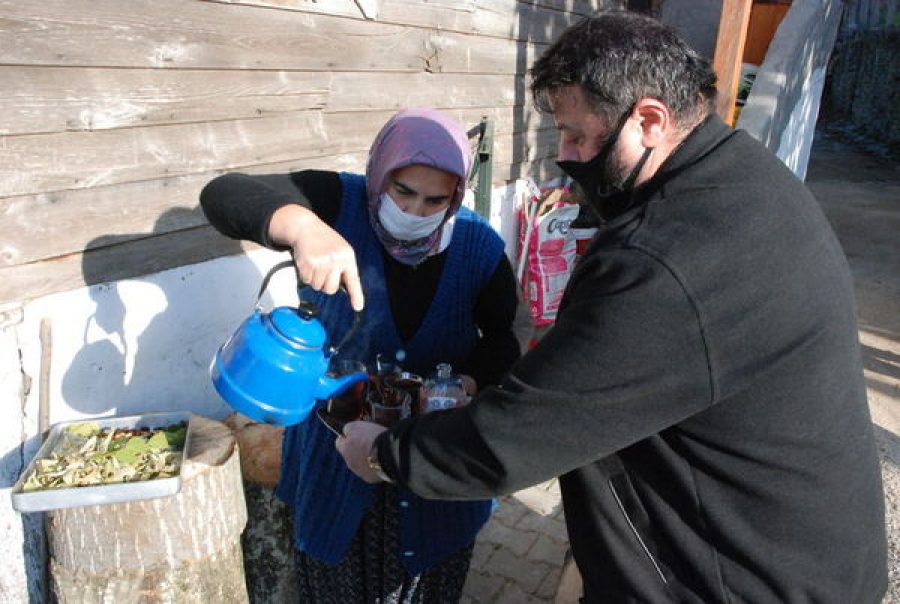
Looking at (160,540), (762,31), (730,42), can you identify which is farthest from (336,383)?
(762,31)

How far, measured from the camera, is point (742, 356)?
119 cm

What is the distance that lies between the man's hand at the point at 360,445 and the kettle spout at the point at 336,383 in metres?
0.11

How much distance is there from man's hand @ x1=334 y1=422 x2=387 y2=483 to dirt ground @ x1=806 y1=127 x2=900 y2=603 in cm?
258

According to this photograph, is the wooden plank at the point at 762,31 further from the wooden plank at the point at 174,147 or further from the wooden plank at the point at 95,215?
the wooden plank at the point at 95,215

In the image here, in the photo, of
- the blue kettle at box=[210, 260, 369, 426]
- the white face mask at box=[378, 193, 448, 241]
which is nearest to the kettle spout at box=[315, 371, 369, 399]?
the blue kettle at box=[210, 260, 369, 426]

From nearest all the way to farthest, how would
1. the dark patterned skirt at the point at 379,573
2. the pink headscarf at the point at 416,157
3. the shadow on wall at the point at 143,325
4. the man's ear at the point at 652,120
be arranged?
the man's ear at the point at 652,120, the pink headscarf at the point at 416,157, the dark patterned skirt at the point at 379,573, the shadow on wall at the point at 143,325

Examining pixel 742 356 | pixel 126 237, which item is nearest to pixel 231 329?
pixel 126 237

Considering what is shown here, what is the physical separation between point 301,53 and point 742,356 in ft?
8.87

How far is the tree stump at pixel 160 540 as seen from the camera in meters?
2.20

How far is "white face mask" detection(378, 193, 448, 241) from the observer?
199 centimetres

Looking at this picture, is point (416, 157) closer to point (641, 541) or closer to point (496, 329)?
point (496, 329)

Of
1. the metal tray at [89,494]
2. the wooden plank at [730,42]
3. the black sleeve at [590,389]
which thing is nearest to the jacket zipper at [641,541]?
the black sleeve at [590,389]

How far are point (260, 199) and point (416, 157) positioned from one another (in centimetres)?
45

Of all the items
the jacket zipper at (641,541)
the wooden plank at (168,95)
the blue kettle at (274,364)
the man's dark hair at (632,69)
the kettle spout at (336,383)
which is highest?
the man's dark hair at (632,69)
